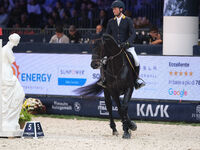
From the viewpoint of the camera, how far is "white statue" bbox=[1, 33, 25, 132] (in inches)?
450

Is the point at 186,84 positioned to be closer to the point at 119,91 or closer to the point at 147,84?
the point at 147,84

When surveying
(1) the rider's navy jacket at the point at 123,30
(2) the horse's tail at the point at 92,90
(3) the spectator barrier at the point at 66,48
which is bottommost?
(2) the horse's tail at the point at 92,90

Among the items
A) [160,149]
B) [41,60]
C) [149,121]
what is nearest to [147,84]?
[149,121]

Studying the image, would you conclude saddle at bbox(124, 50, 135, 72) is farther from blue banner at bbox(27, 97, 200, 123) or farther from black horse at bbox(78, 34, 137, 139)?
blue banner at bbox(27, 97, 200, 123)

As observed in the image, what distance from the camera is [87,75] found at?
15.3 meters

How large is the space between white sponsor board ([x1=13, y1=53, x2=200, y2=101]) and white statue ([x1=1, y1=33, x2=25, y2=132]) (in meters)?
3.94

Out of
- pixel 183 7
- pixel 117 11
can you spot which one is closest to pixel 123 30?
pixel 117 11

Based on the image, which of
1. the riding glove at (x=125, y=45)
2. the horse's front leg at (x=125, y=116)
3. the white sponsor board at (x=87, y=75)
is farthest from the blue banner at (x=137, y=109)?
the riding glove at (x=125, y=45)

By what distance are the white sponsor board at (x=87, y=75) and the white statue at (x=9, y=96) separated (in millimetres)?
3941

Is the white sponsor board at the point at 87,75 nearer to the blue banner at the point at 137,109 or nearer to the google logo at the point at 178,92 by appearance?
the google logo at the point at 178,92

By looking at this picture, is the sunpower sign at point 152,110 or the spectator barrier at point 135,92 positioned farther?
the sunpower sign at point 152,110

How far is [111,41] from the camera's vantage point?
1188 cm

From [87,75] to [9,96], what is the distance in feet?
13.6

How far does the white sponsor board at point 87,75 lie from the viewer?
14.5 metres
